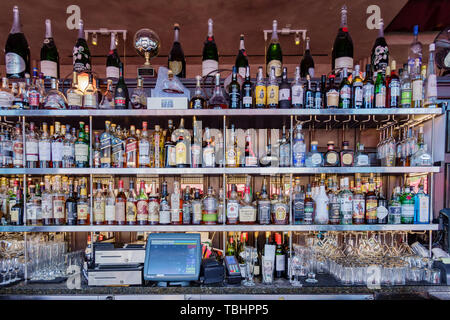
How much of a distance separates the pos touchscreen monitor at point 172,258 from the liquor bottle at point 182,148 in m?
0.52

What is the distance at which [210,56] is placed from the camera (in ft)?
7.92

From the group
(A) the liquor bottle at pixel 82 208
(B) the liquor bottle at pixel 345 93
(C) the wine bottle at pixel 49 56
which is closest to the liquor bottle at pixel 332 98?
(B) the liquor bottle at pixel 345 93

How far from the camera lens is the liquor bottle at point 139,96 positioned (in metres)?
2.10

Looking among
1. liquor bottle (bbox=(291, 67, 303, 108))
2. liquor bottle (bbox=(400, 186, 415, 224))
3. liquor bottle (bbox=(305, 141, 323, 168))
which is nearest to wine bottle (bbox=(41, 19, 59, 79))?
liquor bottle (bbox=(291, 67, 303, 108))

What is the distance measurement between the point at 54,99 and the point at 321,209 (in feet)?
7.16

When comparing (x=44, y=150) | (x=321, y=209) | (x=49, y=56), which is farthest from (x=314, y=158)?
(x=49, y=56)

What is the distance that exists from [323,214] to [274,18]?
2.11 metres

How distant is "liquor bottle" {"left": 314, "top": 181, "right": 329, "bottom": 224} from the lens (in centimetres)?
199

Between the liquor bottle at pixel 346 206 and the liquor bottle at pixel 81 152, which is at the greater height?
the liquor bottle at pixel 81 152

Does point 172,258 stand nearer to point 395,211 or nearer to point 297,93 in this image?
point 297,93

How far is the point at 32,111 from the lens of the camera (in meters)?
1.94

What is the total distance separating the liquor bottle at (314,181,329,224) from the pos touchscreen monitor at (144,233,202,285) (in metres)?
0.89

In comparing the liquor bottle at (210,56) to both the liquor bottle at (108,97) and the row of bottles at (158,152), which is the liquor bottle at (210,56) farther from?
the liquor bottle at (108,97)
